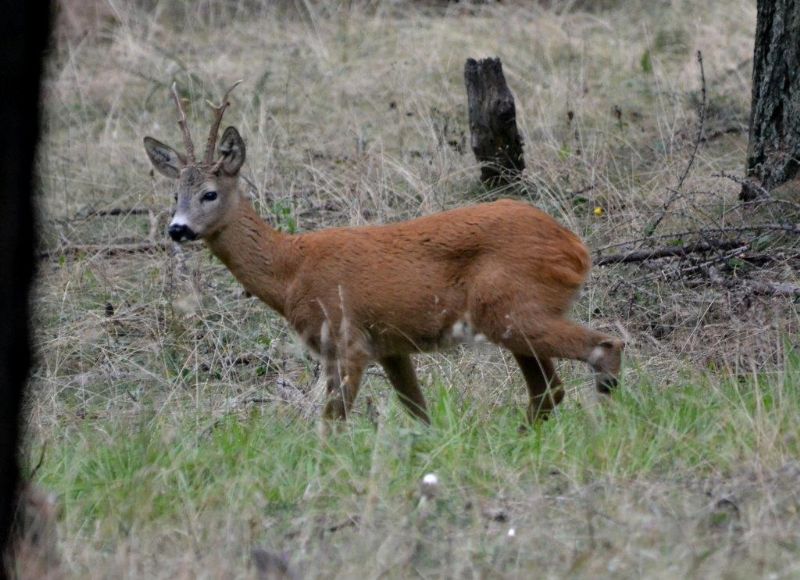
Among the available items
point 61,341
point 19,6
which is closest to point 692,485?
point 19,6

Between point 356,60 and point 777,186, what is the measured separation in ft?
17.3

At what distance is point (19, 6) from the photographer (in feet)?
10.7

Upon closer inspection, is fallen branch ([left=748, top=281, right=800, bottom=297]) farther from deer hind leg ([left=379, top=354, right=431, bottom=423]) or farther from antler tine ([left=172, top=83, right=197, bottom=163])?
antler tine ([left=172, top=83, right=197, bottom=163])

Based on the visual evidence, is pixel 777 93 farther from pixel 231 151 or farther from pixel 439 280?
pixel 231 151

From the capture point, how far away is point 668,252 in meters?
7.14

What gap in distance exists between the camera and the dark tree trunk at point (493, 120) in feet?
28.6

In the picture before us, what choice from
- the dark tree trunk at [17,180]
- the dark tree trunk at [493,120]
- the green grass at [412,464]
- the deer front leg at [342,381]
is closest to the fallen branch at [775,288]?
the green grass at [412,464]

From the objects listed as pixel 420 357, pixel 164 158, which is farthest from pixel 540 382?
pixel 164 158

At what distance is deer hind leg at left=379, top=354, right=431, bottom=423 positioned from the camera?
587cm

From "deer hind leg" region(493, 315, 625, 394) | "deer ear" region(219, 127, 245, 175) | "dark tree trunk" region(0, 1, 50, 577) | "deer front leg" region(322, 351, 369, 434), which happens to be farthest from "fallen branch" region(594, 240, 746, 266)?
"dark tree trunk" region(0, 1, 50, 577)

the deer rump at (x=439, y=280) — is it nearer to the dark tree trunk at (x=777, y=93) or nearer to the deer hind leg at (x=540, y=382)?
the deer hind leg at (x=540, y=382)

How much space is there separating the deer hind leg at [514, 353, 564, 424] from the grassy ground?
0.27 feet

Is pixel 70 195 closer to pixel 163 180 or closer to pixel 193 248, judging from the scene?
pixel 163 180

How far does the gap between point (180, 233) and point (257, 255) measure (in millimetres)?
394
